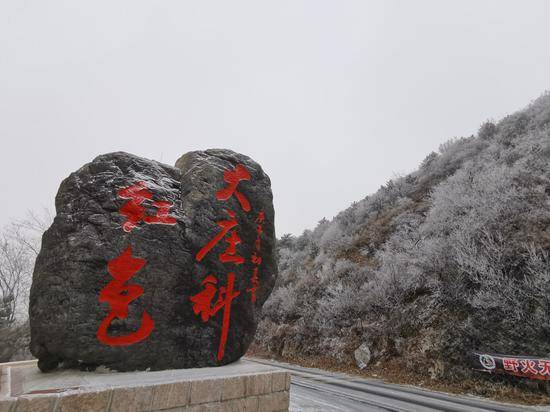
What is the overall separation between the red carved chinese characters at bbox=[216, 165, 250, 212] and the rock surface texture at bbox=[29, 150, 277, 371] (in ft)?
0.07

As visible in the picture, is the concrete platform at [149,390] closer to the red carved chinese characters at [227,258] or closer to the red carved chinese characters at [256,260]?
the red carved chinese characters at [227,258]

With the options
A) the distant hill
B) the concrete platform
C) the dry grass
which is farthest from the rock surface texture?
the distant hill

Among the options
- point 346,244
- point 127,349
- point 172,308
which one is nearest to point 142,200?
point 172,308

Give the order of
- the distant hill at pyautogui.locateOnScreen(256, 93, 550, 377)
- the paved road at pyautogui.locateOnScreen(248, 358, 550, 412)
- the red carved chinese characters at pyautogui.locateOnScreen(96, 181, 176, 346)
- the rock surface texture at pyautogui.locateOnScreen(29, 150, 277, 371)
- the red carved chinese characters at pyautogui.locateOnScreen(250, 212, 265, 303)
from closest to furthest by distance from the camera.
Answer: the rock surface texture at pyautogui.locateOnScreen(29, 150, 277, 371), the red carved chinese characters at pyautogui.locateOnScreen(96, 181, 176, 346), the red carved chinese characters at pyautogui.locateOnScreen(250, 212, 265, 303), the paved road at pyautogui.locateOnScreen(248, 358, 550, 412), the distant hill at pyautogui.locateOnScreen(256, 93, 550, 377)

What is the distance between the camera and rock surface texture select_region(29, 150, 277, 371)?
14.5 ft

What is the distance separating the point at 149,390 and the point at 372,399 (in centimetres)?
659

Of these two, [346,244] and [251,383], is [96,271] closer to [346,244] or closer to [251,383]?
[251,383]

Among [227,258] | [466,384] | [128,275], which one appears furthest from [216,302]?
[466,384]

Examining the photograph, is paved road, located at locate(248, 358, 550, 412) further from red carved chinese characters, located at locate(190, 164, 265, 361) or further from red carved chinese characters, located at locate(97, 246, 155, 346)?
red carved chinese characters, located at locate(97, 246, 155, 346)

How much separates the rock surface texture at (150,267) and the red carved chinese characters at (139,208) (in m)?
0.02

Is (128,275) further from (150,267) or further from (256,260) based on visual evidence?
(256,260)

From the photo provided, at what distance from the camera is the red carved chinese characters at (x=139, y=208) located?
5.07 metres

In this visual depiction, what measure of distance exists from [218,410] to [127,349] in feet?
4.79

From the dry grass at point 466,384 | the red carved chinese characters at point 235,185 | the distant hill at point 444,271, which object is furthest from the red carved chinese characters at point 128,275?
the distant hill at point 444,271
